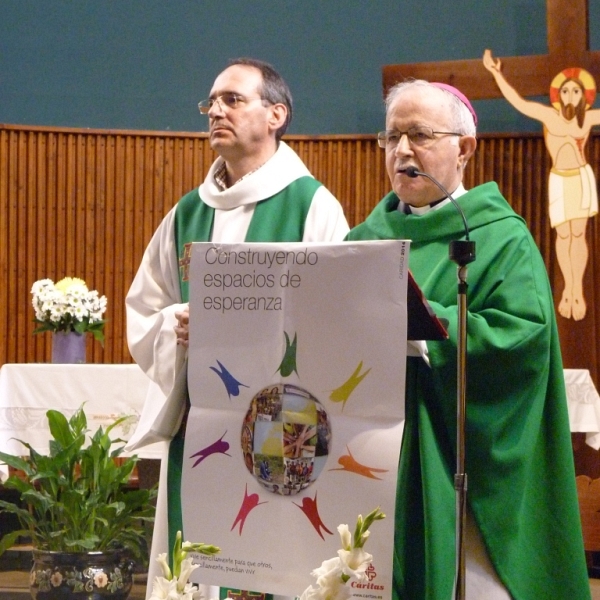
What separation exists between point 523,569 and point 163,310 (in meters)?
1.28

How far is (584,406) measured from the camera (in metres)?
5.48

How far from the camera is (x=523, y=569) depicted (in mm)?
2566

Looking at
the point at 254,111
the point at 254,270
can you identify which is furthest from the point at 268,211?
the point at 254,270

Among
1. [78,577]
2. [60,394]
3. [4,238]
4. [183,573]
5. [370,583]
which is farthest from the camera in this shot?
[4,238]

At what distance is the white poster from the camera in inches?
88.1

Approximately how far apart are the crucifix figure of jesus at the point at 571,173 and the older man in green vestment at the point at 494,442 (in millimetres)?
3952

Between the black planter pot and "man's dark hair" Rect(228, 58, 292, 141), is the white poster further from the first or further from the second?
the black planter pot

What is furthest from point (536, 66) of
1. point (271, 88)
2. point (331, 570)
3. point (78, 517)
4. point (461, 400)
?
point (331, 570)

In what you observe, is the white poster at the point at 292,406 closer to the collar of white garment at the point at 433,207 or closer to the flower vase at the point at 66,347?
the collar of white garment at the point at 433,207

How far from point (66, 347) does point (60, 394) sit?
0.36m

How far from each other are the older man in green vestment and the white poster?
0.30 metres

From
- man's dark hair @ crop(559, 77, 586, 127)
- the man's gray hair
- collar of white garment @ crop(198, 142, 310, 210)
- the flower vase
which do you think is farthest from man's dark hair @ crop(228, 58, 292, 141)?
man's dark hair @ crop(559, 77, 586, 127)

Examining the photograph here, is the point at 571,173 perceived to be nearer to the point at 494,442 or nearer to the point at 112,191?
the point at 112,191

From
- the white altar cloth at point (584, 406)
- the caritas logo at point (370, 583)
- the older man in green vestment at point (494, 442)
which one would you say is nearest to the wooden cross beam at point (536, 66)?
the white altar cloth at point (584, 406)
